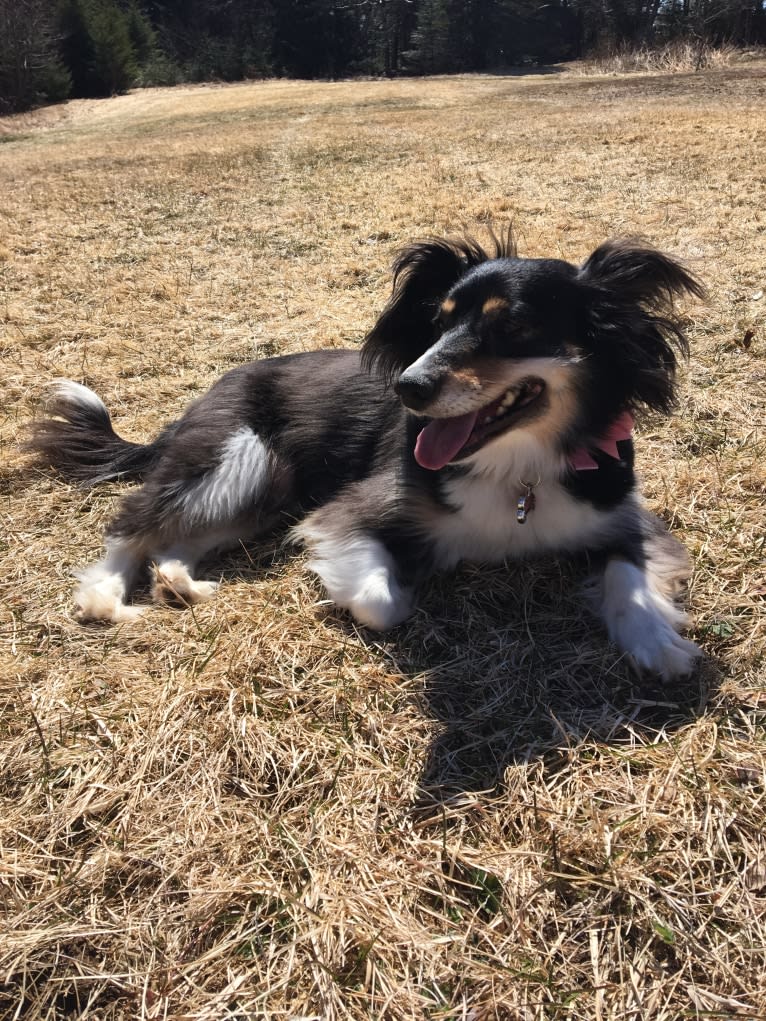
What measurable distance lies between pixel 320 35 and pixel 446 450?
51345 mm

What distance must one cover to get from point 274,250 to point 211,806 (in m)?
6.90

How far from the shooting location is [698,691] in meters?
2.26

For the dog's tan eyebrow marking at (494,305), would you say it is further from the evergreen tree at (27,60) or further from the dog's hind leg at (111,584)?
the evergreen tree at (27,60)

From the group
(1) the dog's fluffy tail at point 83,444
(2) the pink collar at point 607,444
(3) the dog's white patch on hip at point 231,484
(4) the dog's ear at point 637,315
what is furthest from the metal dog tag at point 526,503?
(1) the dog's fluffy tail at point 83,444

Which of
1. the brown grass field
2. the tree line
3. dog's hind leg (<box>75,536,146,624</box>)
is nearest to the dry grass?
the tree line

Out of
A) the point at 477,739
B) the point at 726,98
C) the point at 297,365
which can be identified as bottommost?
the point at 477,739

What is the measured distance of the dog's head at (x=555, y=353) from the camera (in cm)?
245

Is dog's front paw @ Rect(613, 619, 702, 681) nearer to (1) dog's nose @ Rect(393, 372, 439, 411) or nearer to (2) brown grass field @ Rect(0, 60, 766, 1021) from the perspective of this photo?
(2) brown grass field @ Rect(0, 60, 766, 1021)

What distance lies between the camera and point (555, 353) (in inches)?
97.5

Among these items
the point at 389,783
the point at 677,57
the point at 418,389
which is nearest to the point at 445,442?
the point at 418,389

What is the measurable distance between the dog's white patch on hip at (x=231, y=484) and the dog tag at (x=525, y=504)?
1.22 m

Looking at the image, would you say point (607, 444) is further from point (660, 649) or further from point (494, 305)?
point (660, 649)

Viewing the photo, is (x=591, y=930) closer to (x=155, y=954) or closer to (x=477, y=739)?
(x=477, y=739)

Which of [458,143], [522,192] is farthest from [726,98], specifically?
[522,192]
